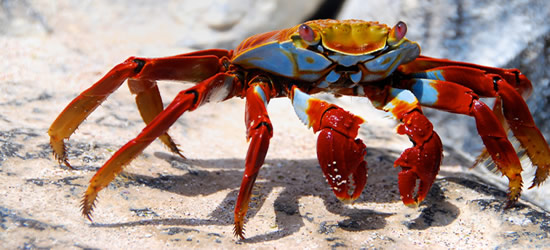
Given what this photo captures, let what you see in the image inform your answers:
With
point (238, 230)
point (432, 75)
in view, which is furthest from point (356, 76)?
point (238, 230)

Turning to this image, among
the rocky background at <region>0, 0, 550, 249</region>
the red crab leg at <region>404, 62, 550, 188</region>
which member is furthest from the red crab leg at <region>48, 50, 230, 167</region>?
the red crab leg at <region>404, 62, 550, 188</region>

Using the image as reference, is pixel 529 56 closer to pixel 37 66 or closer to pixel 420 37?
pixel 420 37

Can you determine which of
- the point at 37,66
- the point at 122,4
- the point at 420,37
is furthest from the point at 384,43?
the point at 122,4

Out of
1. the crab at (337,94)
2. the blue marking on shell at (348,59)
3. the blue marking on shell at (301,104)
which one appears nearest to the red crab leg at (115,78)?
the crab at (337,94)

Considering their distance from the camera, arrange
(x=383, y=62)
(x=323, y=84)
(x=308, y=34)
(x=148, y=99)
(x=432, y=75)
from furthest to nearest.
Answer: (x=148, y=99), (x=432, y=75), (x=323, y=84), (x=383, y=62), (x=308, y=34)

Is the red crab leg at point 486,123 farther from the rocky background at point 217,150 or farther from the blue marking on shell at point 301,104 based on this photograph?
the blue marking on shell at point 301,104

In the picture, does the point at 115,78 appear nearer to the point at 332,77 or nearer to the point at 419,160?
the point at 332,77

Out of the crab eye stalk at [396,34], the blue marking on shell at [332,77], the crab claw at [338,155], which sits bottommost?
the crab claw at [338,155]
